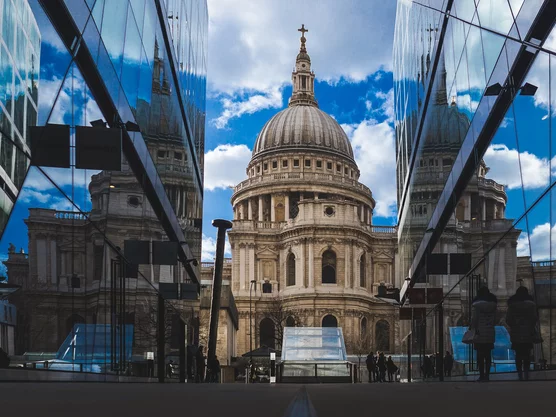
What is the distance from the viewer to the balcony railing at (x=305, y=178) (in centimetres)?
11475

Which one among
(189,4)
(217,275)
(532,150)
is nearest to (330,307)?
(217,275)

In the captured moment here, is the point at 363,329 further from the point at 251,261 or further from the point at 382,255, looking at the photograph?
the point at 251,261

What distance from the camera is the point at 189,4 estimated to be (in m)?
25.9

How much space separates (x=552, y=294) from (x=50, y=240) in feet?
19.5

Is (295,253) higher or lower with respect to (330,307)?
higher

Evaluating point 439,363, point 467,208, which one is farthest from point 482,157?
point 439,363

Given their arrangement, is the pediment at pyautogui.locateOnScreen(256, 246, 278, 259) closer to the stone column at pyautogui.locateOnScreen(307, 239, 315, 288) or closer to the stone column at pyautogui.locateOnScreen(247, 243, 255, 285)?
the stone column at pyautogui.locateOnScreen(247, 243, 255, 285)

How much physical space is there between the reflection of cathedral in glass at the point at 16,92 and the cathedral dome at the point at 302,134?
373 ft

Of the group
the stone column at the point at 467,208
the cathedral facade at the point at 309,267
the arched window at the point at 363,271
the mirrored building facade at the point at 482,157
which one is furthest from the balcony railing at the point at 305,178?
the stone column at the point at 467,208

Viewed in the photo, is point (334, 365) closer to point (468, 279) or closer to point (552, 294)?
point (468, 279)

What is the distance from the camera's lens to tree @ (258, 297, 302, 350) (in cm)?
9441

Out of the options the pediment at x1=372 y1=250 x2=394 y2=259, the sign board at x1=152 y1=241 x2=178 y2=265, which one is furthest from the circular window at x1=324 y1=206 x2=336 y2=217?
the sign board at x1=152 y1=241 x2=178 y2=265

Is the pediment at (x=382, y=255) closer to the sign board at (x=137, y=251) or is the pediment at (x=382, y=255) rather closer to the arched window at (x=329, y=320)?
the arched window at (x=329, y=320)

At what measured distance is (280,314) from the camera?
9581 centimetres
